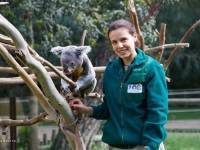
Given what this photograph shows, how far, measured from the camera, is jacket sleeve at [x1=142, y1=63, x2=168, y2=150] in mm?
1959

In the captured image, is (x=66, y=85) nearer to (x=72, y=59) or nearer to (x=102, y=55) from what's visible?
(x=72, y=59)

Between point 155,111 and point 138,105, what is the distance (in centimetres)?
8

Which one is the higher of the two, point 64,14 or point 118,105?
point 64,14

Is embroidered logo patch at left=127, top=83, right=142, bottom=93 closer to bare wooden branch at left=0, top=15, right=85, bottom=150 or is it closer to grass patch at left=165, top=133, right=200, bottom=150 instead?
bare wooden branch at left=0, top=15, right=85, bottom=150

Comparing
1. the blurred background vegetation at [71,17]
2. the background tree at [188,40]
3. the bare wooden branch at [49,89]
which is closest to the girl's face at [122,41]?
the bare wooden branch at [49,89]

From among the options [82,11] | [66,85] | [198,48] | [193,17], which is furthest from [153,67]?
[198,48]

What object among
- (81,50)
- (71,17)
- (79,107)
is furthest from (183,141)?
(79,107)

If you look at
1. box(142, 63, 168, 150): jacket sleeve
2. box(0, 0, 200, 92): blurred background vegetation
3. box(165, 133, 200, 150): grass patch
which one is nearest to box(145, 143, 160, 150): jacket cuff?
box(142, 63, 168, 150): jacket sleeve

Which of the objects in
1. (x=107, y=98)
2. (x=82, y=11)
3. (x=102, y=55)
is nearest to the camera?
(x=107, y=98)

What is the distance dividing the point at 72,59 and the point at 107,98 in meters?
0.47

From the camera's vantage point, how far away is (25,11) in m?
5.70

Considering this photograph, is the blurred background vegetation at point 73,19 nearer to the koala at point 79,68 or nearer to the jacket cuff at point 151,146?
the koala at point 79,68

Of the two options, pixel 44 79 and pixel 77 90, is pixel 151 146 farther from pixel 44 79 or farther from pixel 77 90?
pixel 77 90

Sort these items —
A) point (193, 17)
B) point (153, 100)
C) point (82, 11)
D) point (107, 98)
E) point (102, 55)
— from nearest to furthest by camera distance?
point (153, 100), point (107, 98), point (82, 11), point (102, 55), point (193, 17)
